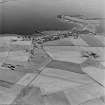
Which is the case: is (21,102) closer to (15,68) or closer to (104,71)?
(15,68)

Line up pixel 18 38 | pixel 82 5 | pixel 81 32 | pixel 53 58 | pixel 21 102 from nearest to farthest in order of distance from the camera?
pixel 21 102
pixel 53 58
pixel 18 38
pixel 81 32
pixel 82 5

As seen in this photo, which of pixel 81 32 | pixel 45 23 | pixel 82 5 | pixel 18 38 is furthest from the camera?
pixel 82 5

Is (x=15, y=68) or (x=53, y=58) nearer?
(x=15, y=68)

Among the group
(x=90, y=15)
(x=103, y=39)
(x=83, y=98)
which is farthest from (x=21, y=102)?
(x=90, y=15)

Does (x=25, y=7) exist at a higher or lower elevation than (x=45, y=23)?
higher

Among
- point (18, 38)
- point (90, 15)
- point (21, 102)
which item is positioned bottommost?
point (21, 102)

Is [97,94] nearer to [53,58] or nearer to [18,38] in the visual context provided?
[53,58]
